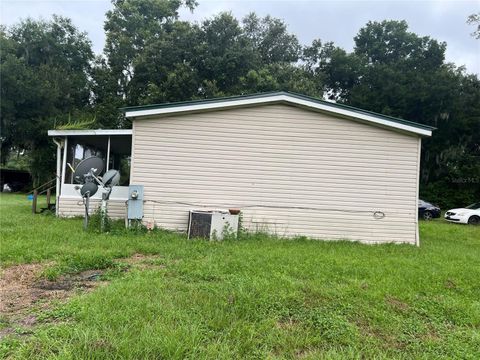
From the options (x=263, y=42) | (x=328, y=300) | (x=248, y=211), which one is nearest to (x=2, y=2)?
(x=248, y=211)

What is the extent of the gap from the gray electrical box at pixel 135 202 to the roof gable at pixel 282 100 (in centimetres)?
160

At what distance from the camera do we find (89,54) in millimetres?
28219

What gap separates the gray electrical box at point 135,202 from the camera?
7594mm

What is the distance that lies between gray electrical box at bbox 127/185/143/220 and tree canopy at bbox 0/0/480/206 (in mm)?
14239

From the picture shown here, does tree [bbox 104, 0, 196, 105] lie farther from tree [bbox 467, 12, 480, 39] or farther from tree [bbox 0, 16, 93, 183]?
tree [bbox 467, 12, 480, 39]

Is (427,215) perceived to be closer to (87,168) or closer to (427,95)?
(427,95)

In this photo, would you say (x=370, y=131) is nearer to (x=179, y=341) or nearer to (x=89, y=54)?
(x=179, y=341)

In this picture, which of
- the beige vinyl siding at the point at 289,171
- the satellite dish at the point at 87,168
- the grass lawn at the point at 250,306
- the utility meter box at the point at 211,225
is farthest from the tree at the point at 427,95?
the satellite dish at the point at 87,168

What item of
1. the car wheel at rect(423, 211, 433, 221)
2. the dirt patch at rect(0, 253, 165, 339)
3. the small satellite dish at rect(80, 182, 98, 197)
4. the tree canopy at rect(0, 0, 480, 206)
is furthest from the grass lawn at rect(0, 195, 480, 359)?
the tree canopy at rect(0, 0, 480, 206)

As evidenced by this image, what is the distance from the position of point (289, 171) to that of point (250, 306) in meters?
4.89

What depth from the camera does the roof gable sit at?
7820 millimetres

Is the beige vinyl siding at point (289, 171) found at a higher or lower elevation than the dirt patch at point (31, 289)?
higher

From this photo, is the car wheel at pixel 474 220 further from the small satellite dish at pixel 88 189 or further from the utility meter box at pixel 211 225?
the small satellite dish at pixel 88 189

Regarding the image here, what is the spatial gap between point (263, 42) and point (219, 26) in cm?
517
